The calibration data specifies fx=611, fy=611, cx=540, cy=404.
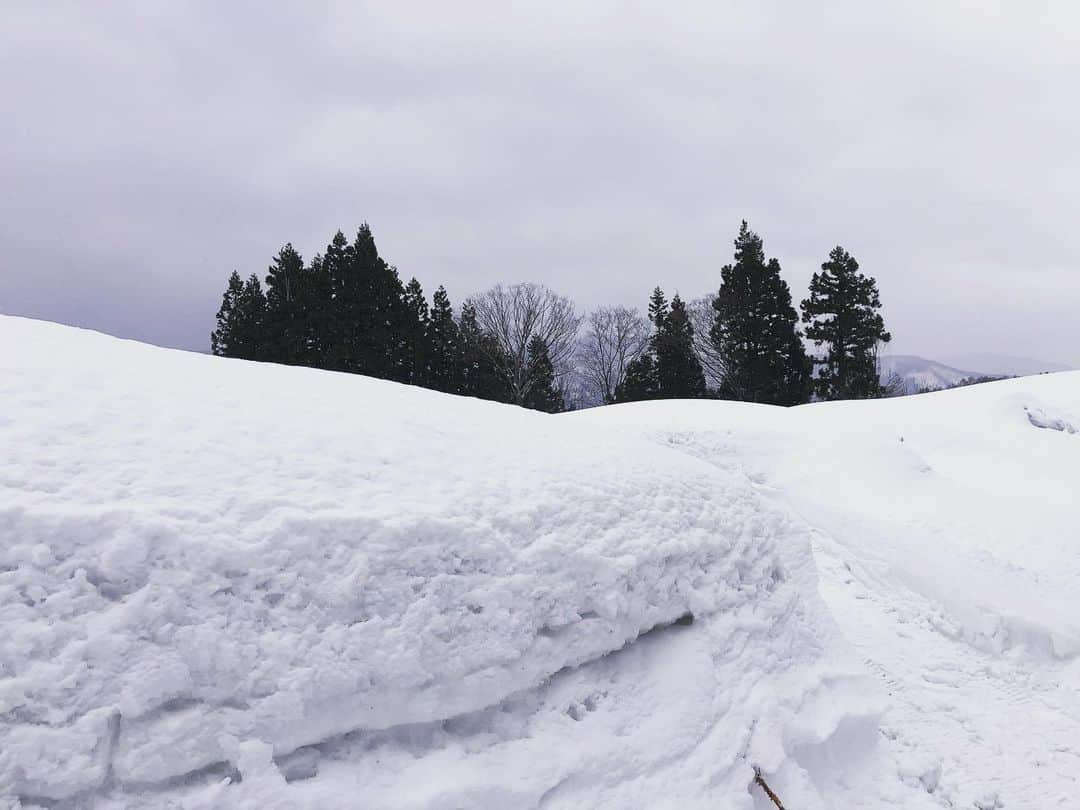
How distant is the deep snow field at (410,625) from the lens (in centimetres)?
173

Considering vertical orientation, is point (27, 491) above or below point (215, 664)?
above

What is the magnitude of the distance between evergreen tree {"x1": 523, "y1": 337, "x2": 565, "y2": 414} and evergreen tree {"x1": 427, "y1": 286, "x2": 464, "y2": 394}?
10.4 ft

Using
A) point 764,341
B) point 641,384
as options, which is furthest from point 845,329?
point 641,384

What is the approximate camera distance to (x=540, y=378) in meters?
27.0

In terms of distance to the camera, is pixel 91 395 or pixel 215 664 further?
pixel 91 395

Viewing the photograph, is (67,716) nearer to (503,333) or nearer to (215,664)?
(215,664)

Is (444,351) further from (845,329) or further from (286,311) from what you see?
(845,329)

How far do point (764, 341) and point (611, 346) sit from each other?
698 centimetres

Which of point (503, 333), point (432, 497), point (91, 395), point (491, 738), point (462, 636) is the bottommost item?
point (491, 738)

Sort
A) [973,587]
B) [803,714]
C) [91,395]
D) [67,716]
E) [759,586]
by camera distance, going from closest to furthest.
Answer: [67,716], [91,395], [803,714], [759,586], [973,587]

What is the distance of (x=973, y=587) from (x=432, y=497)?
223 inches

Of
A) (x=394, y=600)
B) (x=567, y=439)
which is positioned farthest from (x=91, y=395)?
(x=567, y=439)

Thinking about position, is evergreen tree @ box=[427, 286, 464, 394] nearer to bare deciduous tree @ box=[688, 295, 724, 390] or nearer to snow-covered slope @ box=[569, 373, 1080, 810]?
bare deciduous tree @ box=[688, 295, 724, 390]

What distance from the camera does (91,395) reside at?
7.77 ft
